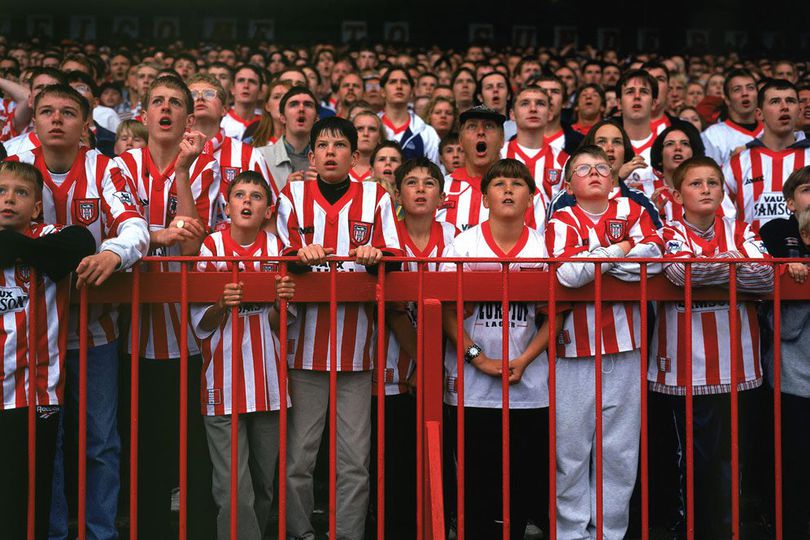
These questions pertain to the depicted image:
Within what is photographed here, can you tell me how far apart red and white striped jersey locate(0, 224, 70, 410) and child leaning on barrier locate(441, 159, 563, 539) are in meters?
1.75

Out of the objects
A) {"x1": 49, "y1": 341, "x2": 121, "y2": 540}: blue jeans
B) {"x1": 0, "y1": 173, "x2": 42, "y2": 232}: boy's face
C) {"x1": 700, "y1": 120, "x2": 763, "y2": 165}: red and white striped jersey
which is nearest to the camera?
{"x1": 0, "y1": 173, "x2": 42, "y2": 232}: boy's face

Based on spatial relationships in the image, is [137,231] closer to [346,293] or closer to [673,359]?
[346,293]

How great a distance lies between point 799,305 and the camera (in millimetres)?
4586

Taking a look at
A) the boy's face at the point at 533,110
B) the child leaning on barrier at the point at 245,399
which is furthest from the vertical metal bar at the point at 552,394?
the boy's face at the point at 533,110

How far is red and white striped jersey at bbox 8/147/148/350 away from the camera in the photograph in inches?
175

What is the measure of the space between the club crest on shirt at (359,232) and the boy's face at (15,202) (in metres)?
1.53

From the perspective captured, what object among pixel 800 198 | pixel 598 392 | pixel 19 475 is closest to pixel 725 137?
pixel 800 198

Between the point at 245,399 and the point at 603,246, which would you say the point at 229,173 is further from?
the point at 603,246

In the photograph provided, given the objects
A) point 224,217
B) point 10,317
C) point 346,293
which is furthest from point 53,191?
point 346,293

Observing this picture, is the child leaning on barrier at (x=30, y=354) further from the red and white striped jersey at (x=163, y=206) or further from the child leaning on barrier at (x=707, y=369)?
the child leaning on barrier at (x=707, y=369)

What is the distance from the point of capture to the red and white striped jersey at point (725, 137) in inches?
303

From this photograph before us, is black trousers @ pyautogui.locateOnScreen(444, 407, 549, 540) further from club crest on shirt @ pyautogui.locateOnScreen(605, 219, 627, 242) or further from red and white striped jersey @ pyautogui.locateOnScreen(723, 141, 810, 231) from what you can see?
red and white striped jersey @ pyautogui.locateOnScreen(723, 141, 810, 231)

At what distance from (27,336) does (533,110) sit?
12.3ft

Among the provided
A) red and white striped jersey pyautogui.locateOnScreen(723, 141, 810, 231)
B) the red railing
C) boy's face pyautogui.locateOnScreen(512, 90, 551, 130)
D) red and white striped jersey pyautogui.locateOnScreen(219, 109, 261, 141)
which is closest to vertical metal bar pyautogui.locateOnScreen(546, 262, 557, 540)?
the red railing
